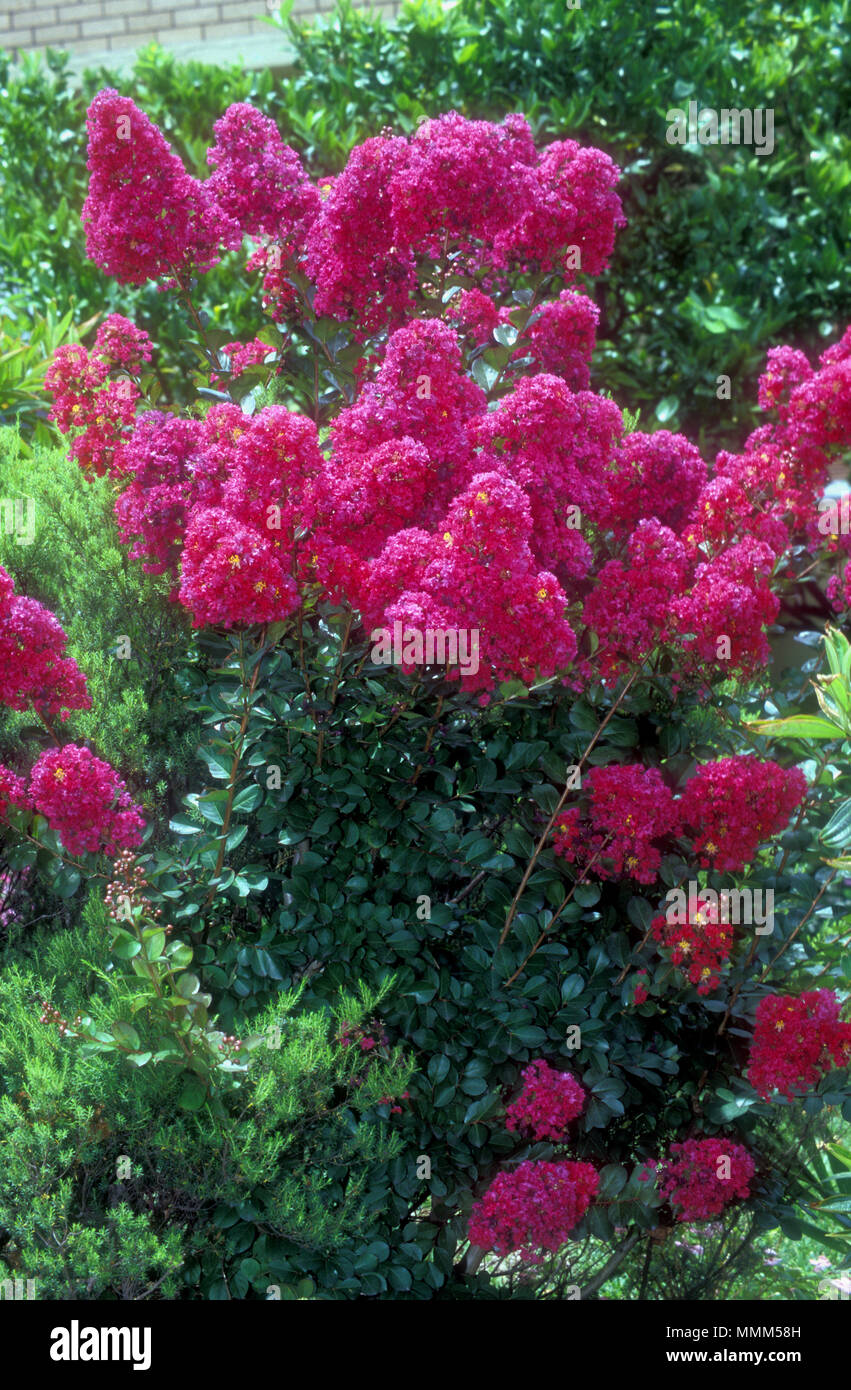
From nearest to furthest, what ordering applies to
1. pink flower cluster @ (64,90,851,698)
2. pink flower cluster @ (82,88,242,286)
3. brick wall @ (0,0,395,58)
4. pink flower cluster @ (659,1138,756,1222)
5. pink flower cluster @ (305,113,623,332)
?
pink flower cluster @ (64,90,851,698)
pink flower cluster @ (659,1138,756,1222)
pink flower cluster @ (305,113,623,332)
pink flower cluster @ (82,88,242,286)
brick wall @ (0,0,395,58)

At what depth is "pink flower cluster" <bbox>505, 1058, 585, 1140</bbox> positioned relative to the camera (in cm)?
273

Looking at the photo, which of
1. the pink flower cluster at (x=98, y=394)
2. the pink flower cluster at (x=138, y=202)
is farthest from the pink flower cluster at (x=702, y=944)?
the pink flower cluster at (x=138, y=202)

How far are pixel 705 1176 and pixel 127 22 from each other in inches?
335

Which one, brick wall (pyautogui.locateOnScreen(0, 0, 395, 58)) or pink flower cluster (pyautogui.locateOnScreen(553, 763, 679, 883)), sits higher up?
brick wall (pyautogui.locateOnScreen(0, 0, 395, 58))

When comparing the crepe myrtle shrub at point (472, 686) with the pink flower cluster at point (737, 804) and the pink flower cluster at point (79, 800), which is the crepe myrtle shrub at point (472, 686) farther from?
the pink flower cluster at point (79, 800)

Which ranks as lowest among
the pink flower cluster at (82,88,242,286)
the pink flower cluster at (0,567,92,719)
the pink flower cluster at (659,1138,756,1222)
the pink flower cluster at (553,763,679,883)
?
the pink flower cluster at (659,1138,756,1222)

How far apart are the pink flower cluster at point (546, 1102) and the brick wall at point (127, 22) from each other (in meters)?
7.19

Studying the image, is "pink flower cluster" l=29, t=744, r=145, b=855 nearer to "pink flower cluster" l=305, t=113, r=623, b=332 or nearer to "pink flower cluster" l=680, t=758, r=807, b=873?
"pink flower cluster" l=680, t=758, r=807, b=873

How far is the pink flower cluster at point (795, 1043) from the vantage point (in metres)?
→ 2.70

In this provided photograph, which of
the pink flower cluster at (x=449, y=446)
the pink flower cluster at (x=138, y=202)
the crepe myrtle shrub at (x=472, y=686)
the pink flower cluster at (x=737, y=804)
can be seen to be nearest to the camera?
the pink flower cluster at (x=449, y=446)

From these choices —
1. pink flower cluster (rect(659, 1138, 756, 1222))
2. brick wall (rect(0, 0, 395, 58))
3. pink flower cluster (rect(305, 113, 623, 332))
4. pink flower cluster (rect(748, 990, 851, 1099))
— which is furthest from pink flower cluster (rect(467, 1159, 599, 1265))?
brick wall (rect(0, 0, 395, 58))

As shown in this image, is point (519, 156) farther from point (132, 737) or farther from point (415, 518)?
point (132, 737)

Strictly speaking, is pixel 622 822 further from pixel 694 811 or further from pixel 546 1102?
pixel 546 1102

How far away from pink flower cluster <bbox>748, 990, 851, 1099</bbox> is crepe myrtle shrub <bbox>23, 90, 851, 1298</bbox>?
0.05 m
